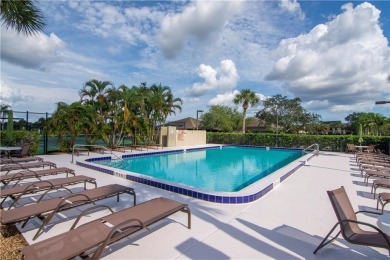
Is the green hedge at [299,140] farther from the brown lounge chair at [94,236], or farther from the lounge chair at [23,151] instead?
the brown lounge chair at [94,236]

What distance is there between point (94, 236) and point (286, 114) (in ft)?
140

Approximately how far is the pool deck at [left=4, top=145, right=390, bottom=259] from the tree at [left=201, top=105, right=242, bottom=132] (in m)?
33.4

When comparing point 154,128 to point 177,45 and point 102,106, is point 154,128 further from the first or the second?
point 177,45

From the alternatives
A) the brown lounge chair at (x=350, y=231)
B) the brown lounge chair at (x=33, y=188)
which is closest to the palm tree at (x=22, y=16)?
the brown lounge chair at (x=33, y=188)

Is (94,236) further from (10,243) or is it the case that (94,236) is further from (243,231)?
(243,231)

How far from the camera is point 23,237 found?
3.51 metres

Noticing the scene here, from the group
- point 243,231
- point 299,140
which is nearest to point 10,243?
point 243,231

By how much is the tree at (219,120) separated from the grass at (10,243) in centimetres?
3647

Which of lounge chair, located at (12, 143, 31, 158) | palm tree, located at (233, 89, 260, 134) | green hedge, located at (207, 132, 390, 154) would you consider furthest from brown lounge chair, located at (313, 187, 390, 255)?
palm tree, located at (233, 89, 260, 134)

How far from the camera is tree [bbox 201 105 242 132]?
3956 cm

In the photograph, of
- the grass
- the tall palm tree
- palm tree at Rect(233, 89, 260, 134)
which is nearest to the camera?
the grass

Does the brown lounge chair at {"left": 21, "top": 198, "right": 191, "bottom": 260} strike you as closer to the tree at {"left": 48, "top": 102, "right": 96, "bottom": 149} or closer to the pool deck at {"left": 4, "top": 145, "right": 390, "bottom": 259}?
the pool deck at {"left": 4, "top": 145, "right": 390, "bottom": 259}

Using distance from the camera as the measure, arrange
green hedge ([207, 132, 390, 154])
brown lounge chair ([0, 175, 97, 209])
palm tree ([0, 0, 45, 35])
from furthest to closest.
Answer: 1. green hedge ([207, 132, 390, 154])
2. palm tree ([0, 0, 45, 35])
3. brown lounge chair ([0, 175, 97, 209])

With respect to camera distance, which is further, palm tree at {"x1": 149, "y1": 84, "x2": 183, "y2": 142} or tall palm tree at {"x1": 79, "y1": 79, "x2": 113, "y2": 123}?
palm tree at {"x1": 149, "y1": 84, "x2": 183, "y2": 142}
